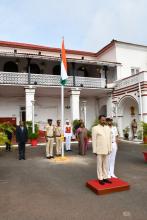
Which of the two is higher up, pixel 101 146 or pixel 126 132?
pixel 101 146

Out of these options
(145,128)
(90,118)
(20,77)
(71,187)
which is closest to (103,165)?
(71,187)

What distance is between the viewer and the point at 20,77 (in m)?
18.1

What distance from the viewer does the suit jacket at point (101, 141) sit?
5555 mm

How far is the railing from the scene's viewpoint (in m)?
16.8

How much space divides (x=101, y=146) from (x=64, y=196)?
1.50 metres

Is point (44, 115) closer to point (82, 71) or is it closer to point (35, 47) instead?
point (82, 71)

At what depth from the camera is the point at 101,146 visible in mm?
5555

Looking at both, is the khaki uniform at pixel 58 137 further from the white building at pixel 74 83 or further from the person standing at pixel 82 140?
the white building at pixel 74 83

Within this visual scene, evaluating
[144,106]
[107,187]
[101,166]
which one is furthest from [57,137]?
[144,106]

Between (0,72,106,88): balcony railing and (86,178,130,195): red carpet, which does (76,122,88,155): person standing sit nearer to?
(86,178,130,195): red carpet

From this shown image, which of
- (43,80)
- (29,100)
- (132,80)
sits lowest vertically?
(29,100)

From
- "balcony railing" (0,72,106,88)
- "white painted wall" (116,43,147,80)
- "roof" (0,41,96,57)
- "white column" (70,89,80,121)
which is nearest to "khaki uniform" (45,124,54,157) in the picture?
"balcony railing" (0,72,106,88)

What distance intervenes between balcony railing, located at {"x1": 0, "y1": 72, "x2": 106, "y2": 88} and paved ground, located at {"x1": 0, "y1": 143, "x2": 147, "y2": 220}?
1083 cm

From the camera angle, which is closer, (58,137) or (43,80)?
(58,137)
